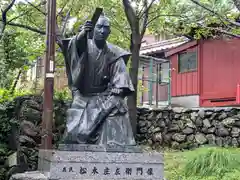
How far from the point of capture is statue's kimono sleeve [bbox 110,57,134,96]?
5.63 metres

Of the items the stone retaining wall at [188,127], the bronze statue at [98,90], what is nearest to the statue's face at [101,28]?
the bronze statue at [98,90]

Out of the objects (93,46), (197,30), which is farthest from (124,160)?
(197,30)

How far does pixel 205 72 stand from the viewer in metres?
17.6

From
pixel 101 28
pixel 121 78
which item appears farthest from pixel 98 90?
pixel 101 28

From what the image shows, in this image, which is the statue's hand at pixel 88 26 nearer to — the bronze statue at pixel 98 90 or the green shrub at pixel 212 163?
the bronze statue at pixel 98 90

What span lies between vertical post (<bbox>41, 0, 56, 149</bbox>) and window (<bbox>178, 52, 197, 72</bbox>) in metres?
10.8

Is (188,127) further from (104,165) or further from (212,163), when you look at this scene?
(104,165)

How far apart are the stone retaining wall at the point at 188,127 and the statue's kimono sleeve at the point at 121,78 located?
6846mm

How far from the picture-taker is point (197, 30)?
49.2ft

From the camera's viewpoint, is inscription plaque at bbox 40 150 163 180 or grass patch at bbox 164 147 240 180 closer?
inscription plaque at bbox 40 150 163 180

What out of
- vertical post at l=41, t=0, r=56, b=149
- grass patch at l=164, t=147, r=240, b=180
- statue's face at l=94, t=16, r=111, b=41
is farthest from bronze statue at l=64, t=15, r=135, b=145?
grass patch at l=164, t=147, r=240, b=180

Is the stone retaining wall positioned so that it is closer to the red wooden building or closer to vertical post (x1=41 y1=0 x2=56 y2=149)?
the red wooden building

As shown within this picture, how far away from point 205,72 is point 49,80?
35.8ft

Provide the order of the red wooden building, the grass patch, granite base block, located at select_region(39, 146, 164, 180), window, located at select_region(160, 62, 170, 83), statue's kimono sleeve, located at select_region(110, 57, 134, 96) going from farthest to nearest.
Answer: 1. window, located at select_region(160, 62, 170, 83)
2. the red wooden building
3. the grass patch
4. statue's kimono sleeve, located at select_region(110, 57, 134, 96)
5. granite base block, located at select_region(39, 146, 164, 180)
